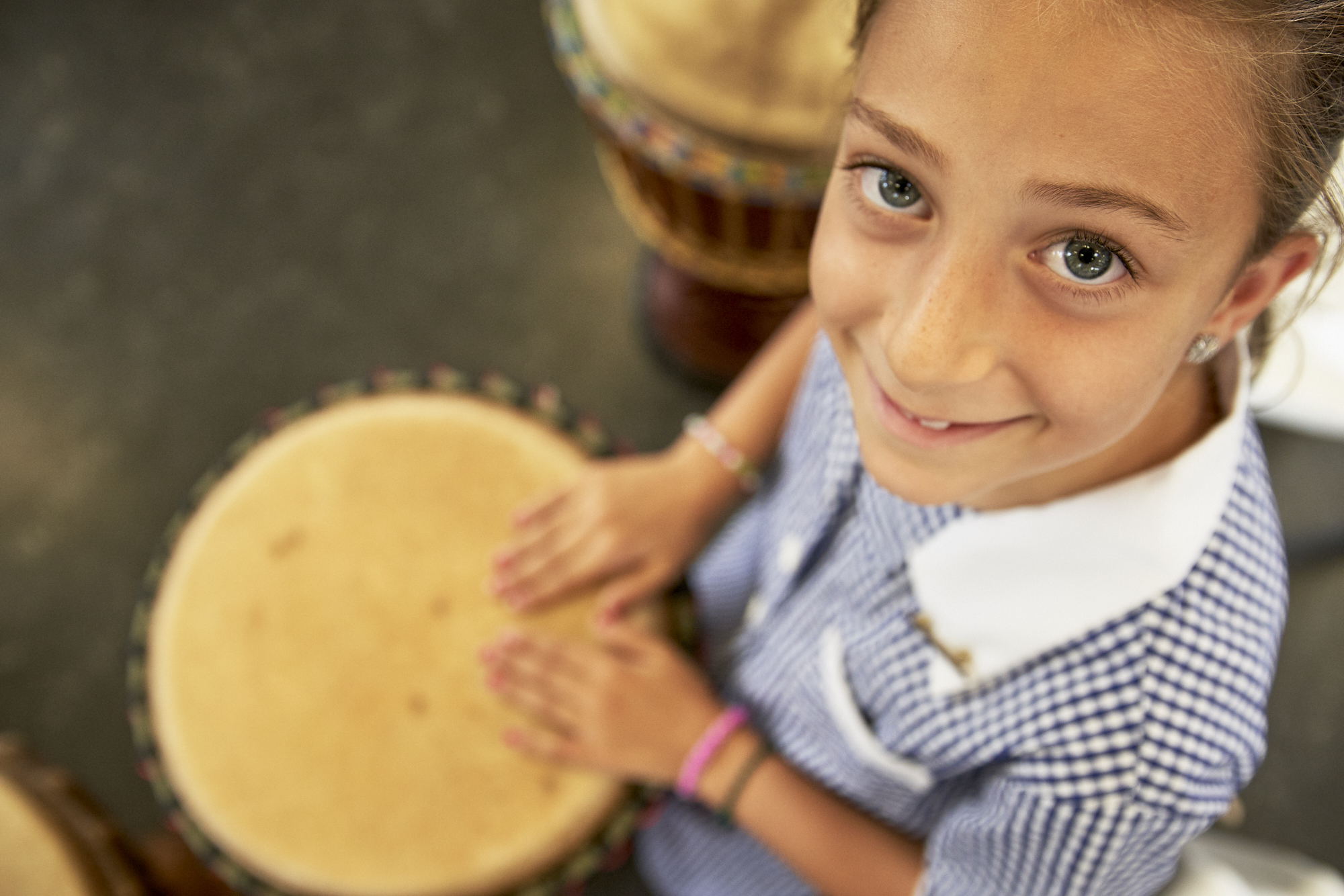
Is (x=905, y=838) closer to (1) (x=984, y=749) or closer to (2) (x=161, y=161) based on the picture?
A: (1) (x=984, y=749)

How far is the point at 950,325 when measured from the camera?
449 millimetres

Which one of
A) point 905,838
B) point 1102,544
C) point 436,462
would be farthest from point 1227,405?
point 436,462

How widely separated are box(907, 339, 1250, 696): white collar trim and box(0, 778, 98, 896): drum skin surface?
727 millimetres

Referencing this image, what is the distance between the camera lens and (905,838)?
0.78 meters

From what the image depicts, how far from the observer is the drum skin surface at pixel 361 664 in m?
0.79

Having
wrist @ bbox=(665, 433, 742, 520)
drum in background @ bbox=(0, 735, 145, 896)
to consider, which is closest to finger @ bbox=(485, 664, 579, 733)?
wrist @ bbox=(665, 433, 742, 520)

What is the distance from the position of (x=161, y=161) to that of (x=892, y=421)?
1679mm

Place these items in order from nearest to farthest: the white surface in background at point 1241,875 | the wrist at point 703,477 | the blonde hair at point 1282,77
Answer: the blonde hair at point 1282,77 < the white surface in background at point 1241,875 < the wrist at point 703,477

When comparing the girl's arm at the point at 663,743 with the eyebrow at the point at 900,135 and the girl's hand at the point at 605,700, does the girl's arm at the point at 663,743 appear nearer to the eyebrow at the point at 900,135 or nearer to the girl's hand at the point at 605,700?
the girl's hand at the point at 605,700

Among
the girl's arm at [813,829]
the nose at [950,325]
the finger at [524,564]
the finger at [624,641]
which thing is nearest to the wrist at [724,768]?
the girl's arm at [813,829]

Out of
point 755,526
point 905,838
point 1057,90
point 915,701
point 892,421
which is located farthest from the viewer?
Result: point 755,526

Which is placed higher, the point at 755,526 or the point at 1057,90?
the point at 1057,90

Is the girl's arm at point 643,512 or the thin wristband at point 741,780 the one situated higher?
the girl's arm at point 643,512

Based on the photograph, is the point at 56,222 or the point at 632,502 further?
the point at 56,222
